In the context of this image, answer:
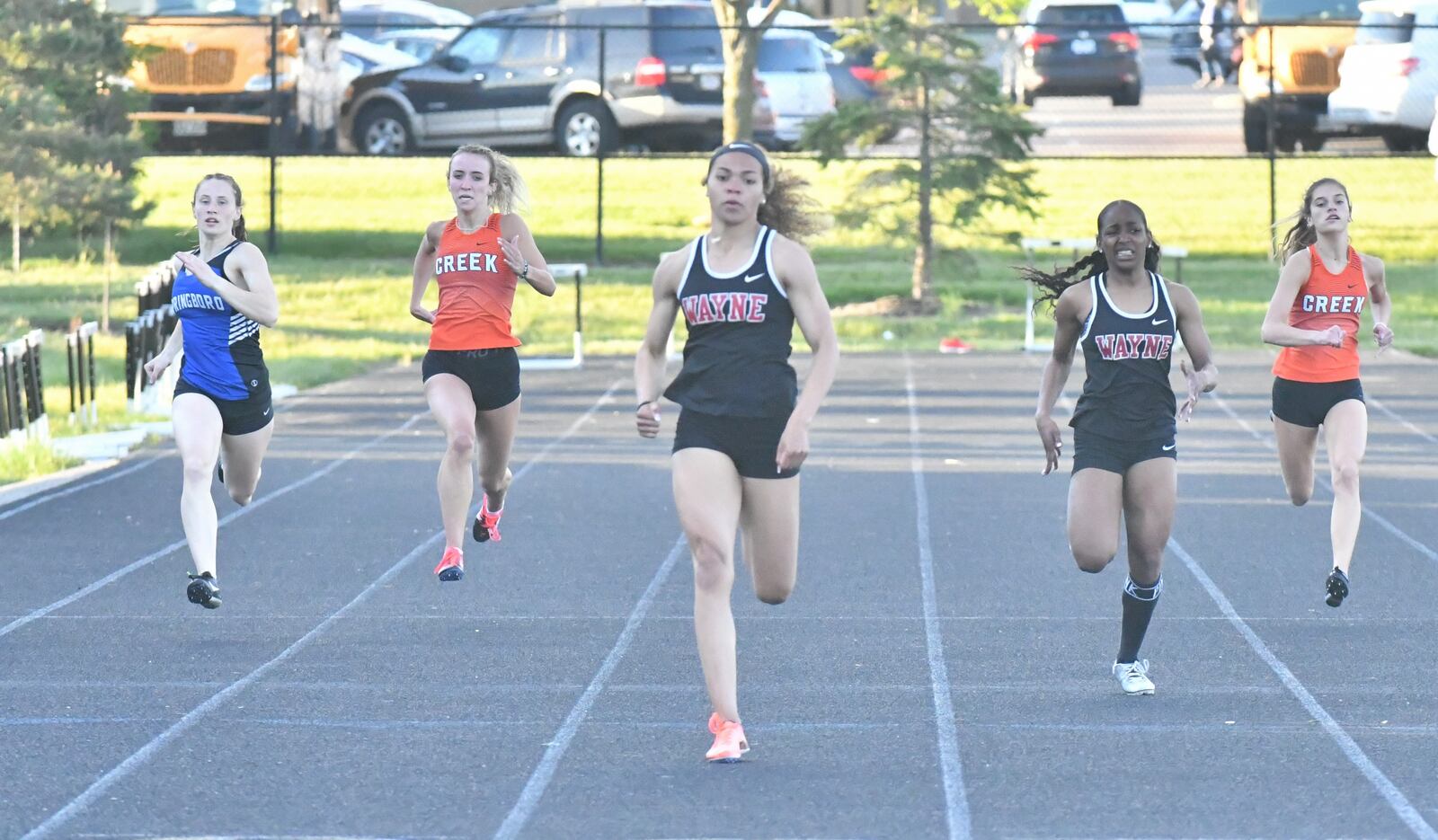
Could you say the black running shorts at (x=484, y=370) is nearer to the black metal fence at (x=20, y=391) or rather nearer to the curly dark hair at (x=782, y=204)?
the curly dark hair at (x=782, y=204)

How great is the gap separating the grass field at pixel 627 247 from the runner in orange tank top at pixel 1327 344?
12816 millimetres

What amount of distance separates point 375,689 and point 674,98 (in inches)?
910

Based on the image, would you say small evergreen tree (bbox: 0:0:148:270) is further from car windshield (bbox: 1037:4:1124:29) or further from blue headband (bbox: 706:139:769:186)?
blue headband (bbox: 706:139:769:186)

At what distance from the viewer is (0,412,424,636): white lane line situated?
994 centimetres

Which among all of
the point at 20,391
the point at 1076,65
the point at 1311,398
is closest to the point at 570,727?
the point at 1311,398

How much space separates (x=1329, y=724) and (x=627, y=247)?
23.9 metres

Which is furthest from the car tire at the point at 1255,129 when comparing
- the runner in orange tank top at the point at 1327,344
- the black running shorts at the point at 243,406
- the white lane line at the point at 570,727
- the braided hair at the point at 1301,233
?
the black running shorts at the point at 243,406

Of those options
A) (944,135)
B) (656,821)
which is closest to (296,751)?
(656,821)

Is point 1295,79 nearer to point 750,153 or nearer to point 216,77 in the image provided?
point 216,77

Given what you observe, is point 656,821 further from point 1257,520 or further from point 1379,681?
point 1257,520

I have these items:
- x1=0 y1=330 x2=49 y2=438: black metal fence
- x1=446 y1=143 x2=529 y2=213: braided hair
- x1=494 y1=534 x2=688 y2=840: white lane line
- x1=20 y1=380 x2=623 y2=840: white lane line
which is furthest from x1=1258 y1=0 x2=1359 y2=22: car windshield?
x1=446 y1=143 x2=529 y2=213: braided hair

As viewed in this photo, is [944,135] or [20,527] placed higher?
[944,135]

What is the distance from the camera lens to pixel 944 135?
26328mm

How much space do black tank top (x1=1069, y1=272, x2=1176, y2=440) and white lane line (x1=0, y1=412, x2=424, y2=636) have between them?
4.51 meters
